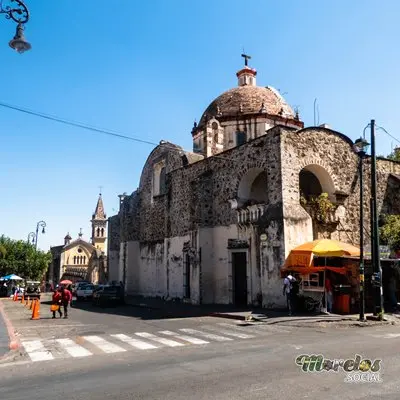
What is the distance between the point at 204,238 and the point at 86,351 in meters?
13.6

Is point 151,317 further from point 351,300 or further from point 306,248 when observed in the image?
point 351,300

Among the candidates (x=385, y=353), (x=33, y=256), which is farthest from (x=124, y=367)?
(x=33, y=256)

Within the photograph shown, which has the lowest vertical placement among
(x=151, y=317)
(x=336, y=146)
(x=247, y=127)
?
(x=151, y=317)

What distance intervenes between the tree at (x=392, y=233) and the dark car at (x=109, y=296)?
1584 cm

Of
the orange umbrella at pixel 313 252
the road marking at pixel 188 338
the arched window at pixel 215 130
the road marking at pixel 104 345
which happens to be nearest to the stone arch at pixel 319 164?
the orange umbrella at pixel 313 252

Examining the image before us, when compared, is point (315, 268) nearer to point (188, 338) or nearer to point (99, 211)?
point (188, 338)

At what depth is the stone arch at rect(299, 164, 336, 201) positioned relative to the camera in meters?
21.5

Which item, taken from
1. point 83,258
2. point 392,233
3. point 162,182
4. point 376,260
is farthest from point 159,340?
point 83,258

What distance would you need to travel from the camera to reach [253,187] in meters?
23.0

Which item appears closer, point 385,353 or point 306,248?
point 385,353

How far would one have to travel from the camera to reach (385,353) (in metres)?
8.95

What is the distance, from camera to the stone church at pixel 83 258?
51875 millimetres

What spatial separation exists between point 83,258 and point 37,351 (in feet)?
214

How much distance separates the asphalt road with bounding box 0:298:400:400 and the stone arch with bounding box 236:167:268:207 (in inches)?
451
